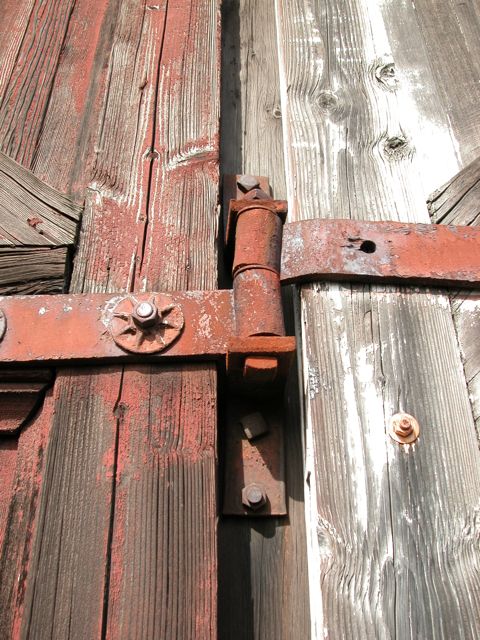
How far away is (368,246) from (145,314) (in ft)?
1.64

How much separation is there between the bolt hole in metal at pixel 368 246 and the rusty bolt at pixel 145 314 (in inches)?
18.3

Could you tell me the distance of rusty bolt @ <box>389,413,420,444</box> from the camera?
107 cm

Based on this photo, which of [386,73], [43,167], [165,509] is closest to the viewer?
[165,509]

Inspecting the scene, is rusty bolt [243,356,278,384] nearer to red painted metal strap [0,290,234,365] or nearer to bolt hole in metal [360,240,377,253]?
red painted metal strap [0,290,234,365]

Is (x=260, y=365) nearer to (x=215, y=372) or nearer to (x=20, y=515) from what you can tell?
(x=215, y=372)

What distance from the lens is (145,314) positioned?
114 cm

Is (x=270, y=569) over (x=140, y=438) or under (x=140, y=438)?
under

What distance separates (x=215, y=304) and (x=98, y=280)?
30 cm

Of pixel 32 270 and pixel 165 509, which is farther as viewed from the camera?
pixel 32 270

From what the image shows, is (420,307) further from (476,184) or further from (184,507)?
(184,507)

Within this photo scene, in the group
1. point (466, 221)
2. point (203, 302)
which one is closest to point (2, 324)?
point (203, 302)

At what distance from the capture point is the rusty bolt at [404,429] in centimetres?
107

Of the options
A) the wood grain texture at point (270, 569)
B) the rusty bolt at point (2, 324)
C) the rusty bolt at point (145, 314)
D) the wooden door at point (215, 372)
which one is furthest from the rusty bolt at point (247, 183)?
the rusty bolt at point (2, 324)

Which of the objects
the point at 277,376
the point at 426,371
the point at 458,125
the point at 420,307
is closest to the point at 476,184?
the point at 458,125
